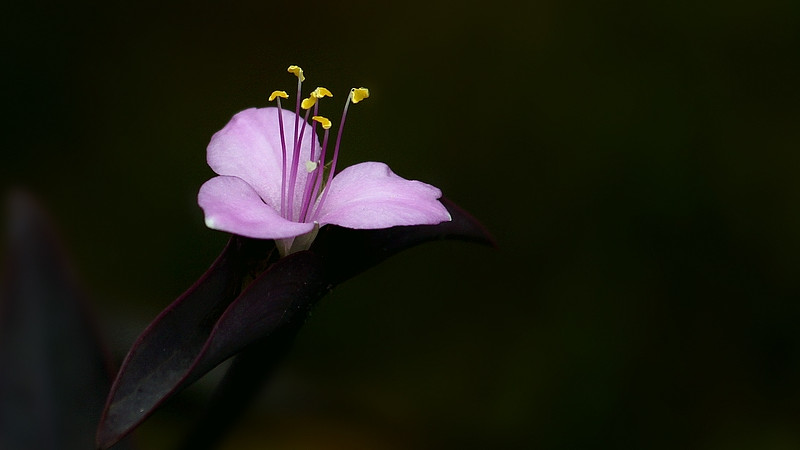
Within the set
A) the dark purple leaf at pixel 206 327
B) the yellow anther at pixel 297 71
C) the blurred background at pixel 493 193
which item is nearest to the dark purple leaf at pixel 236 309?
the dark purple leaf at pixel 206 327

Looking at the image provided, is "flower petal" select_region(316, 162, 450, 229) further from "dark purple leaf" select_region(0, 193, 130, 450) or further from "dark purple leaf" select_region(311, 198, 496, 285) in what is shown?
"dark purple leaf" select_region(0, 193, 130, 450)

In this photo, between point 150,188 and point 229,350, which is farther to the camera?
point 150,188

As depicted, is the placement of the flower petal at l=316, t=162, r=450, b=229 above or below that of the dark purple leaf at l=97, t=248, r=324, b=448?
above

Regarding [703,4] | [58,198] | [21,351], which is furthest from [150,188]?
[703,4]

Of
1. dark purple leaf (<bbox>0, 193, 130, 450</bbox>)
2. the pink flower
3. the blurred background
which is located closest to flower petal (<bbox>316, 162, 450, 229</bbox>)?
the pink flower

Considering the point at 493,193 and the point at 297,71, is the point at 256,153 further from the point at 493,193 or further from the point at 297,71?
the point at 493,193

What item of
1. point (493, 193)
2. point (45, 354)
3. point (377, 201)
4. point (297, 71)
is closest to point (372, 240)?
point (377, 201)

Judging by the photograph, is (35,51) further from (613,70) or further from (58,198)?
(613,70)
